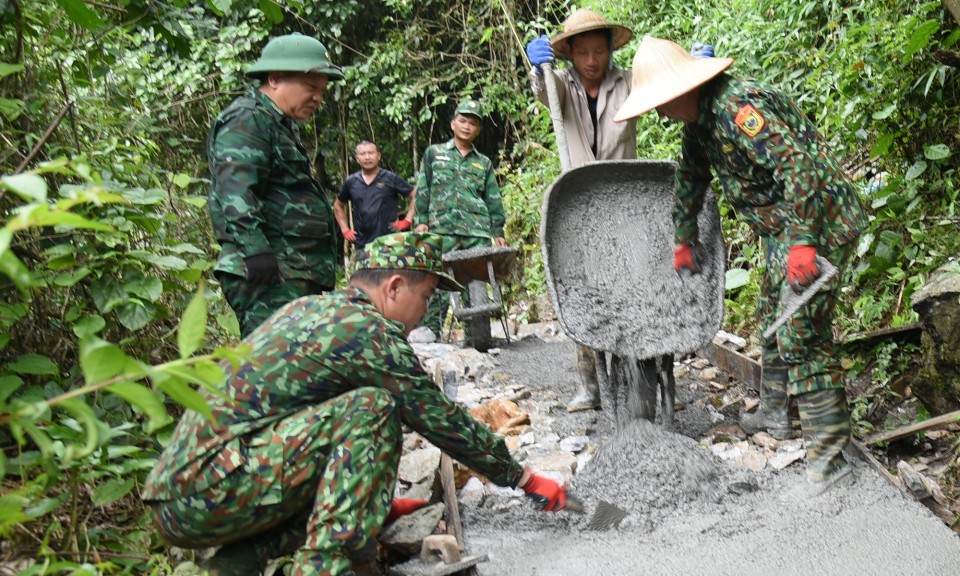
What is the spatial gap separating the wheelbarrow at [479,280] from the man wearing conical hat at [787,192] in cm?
277

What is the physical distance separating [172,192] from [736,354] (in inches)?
118

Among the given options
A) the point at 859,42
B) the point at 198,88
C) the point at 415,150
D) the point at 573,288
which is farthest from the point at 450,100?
the point at 573,288

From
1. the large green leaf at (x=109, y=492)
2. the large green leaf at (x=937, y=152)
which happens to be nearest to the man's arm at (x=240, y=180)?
the large green leaf at (x=109, y=492)

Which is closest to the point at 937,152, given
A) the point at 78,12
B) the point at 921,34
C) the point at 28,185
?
the point at 921,34

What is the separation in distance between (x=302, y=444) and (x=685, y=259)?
2.05m

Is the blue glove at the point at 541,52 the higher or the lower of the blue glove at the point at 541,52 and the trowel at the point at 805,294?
the higher

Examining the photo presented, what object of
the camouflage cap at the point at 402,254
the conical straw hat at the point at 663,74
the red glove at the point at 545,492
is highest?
the conical straw hat at the point at 663,74

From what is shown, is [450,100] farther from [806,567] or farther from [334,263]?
[806,567]

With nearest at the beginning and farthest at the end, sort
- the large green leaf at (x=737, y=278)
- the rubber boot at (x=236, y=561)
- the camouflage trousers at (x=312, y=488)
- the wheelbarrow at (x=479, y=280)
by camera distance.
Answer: the camouflage trousers at (x=312, y=488) < the rubber boot at (x=236, y=561) < the large green leaf at (x=737, y=278) < the wheelbarrow at (x=479, y=280)

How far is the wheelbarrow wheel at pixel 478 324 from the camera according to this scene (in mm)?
6191

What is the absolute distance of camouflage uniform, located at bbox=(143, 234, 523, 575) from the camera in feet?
6.72

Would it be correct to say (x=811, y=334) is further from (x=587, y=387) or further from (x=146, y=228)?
(x=146, y=228)

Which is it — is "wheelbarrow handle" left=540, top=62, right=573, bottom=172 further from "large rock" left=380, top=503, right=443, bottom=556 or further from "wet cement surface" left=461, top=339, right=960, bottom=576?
"large rock" left=380, top=503, right=443, bottom=556

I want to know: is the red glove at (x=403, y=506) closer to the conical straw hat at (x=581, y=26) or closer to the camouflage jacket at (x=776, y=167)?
the camouflage jacket at (x=776, y=167)
